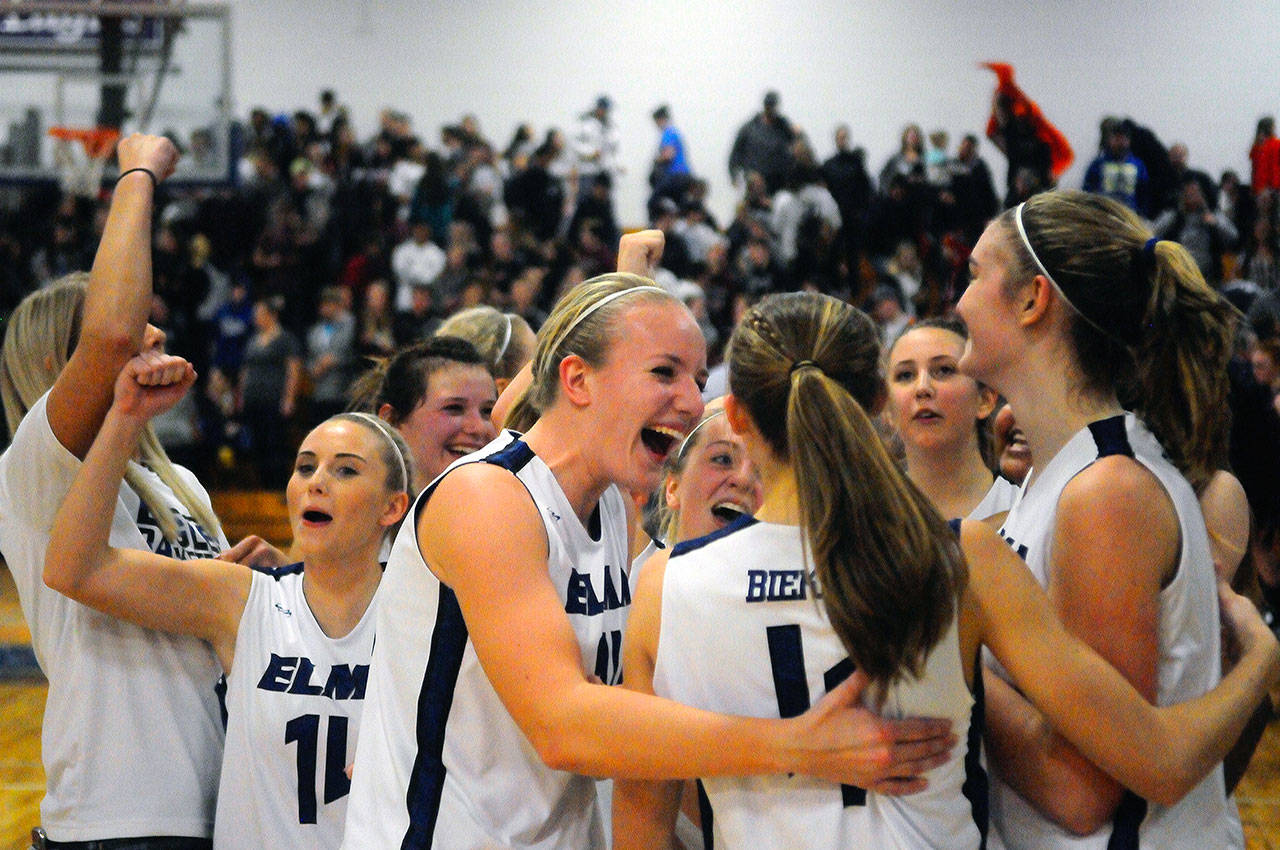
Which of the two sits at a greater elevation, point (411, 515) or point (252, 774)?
point (411, 515)

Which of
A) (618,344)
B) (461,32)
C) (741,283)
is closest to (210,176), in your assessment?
(741,283)

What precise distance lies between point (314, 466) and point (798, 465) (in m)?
1.39

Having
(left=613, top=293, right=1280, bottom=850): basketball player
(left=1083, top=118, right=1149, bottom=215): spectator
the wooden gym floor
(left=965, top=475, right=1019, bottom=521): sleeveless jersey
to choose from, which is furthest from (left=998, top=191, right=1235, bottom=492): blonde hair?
(left=1083, top=118, right=1149, bottom=215): spectator

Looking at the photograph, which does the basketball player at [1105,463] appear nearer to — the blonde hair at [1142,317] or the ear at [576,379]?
the blonde hair at [1142,317]

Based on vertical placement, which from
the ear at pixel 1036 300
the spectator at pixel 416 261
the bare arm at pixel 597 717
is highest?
the ear at pixel 1036 300

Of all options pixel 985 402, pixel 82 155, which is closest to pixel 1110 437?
pixel 985 402

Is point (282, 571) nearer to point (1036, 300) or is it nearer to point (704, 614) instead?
point (704, 614)

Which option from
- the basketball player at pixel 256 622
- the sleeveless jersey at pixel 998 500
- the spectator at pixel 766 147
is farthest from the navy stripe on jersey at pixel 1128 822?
the spectator at pixel 766 147

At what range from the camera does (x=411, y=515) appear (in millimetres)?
1879

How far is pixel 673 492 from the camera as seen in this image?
9.62 feet

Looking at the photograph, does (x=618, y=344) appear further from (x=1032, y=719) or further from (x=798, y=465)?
(x=1032, y=719)

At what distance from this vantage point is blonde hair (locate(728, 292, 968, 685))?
1.61 m

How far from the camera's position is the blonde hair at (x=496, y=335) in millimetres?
3791

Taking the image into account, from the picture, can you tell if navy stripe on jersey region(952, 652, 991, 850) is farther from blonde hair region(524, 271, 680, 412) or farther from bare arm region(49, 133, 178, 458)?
bare arm region(49, 133, 178, 458)
